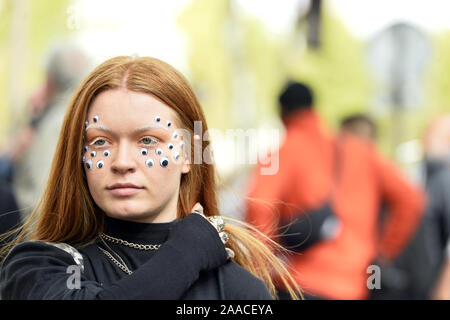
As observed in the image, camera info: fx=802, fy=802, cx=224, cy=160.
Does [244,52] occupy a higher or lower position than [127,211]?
higher

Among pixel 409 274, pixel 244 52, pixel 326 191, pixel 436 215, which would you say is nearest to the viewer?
pixel 326 191

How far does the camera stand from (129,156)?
2.21 m

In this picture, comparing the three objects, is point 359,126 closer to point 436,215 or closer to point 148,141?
point 436,215

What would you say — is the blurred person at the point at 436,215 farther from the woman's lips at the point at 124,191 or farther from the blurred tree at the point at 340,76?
the blurred tree at the point at 340,76

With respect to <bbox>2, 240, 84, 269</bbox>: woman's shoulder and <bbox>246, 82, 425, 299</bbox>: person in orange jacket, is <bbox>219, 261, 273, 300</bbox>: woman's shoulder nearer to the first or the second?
<bbox>2, 240, 84, 269</bbox>: woman's shoulder

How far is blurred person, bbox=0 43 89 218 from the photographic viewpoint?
486 cm

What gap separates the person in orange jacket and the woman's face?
2120 mm

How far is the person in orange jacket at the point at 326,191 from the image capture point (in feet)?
16.0

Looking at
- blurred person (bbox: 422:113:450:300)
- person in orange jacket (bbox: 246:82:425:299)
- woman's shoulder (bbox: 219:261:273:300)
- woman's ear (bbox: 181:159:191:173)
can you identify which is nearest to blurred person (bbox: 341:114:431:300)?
blurred person (bbox: 422:113:450:300)

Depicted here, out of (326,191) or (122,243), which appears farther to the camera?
(326,191)

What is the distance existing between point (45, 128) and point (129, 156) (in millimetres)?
3051

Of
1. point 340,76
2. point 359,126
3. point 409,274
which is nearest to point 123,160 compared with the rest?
point 409,274

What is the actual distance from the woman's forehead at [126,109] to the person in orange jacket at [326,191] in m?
2.15

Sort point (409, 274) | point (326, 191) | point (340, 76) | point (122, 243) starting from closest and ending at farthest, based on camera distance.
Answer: point (122, 243) → point (326, 191) → point (409, 274) → point (340, 76)
